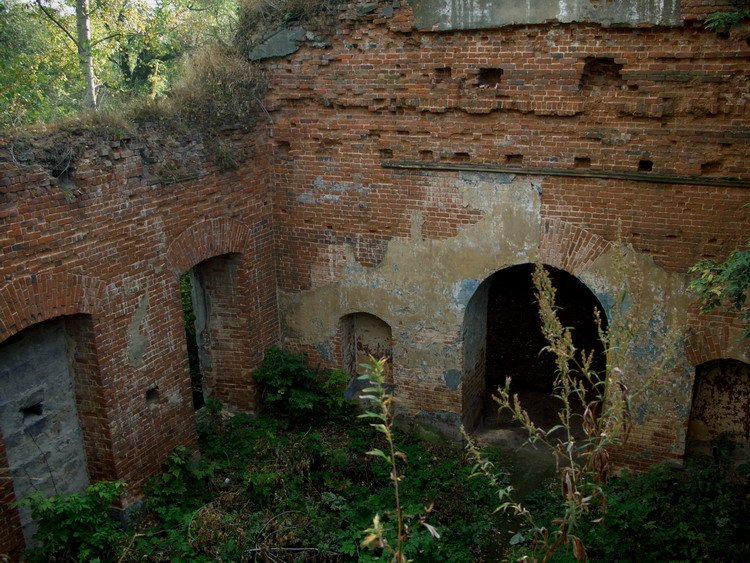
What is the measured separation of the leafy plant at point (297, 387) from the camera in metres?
9.05

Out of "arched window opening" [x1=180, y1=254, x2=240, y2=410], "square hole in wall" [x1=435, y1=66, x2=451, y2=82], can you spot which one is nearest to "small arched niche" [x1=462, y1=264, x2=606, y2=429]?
"square hole in wall" [x1=435, y1=66, x2=451, y2=82]

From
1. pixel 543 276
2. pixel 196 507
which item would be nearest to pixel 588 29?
pixel 543 276

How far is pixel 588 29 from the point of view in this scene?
6.96 m

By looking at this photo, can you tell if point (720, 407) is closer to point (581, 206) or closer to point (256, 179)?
point (581, 206)

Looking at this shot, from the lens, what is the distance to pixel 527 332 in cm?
1116

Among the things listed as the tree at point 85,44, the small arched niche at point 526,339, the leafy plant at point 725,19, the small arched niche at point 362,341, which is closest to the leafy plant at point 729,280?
the leafy plant at point 725,19

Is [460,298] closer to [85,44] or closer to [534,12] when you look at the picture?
[534,12]

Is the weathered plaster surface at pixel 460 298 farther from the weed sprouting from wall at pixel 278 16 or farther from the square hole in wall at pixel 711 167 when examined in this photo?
the weed sprouting from wall at pixel 278 16

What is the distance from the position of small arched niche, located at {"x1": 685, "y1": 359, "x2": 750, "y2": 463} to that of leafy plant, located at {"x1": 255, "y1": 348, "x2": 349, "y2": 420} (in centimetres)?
452

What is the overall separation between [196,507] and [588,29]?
694 centimetres

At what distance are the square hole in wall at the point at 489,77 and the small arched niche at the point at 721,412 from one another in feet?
13.5

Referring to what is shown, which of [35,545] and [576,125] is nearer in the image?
[35,545]

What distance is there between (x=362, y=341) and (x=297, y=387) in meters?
1.16

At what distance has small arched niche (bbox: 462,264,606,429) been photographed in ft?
33.4
